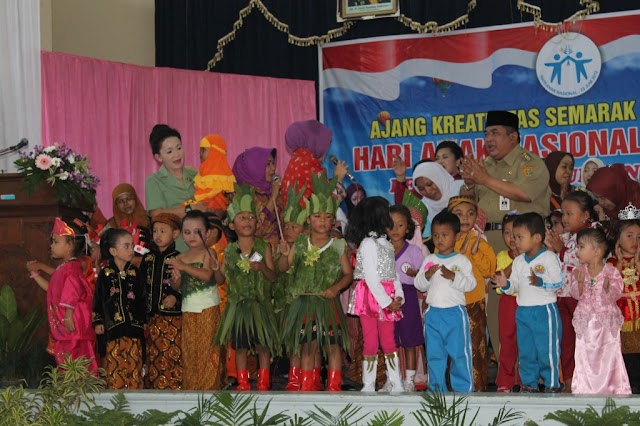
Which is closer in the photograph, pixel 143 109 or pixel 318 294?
pixel 318 294

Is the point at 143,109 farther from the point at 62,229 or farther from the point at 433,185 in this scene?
the point at 433,185

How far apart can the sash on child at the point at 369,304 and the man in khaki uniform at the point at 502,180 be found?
1015mm

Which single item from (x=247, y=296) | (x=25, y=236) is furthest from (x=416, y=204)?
(x=25, y=236)

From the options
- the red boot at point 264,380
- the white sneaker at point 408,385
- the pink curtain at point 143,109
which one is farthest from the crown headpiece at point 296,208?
the pink curtain at point 143,109

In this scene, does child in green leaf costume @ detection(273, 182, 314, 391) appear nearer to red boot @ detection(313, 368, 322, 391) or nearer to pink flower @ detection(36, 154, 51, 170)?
red boot @ detection(313, 368, 322, 391)

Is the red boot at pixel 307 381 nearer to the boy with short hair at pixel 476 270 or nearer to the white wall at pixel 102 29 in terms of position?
the boy with short hair at pixel 476 270

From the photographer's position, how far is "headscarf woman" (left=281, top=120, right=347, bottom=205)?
6442 mm

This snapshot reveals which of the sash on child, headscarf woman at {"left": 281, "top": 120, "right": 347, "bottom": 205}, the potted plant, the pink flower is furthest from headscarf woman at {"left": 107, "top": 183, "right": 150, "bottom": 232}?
the sash on child

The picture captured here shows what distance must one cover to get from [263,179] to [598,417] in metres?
3.00

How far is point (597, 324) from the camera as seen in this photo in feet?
17.9

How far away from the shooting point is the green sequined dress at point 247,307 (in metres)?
5.85

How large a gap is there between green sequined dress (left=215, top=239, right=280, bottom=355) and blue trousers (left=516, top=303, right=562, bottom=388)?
1337 millimetres

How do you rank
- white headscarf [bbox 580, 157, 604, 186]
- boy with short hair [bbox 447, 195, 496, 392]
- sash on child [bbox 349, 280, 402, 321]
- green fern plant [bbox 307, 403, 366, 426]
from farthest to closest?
white headscarf [bbox 580, 157, 604, 186] < boy with short hair [bbox 447, 195, 496, 392] < sash on child [bbox 349, 280, 402, 321] < green fern plant [bbox 307, 403, 366, 426]

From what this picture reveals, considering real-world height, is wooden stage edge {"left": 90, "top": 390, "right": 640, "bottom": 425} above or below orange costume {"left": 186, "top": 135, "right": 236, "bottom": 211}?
below
